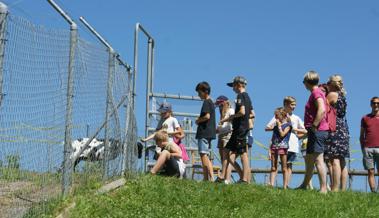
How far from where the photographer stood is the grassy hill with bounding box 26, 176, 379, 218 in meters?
8.12

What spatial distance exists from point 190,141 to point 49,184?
8.32m

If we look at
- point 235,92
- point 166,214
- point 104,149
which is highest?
point 235,92

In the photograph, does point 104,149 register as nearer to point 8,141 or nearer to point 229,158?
point 229,158

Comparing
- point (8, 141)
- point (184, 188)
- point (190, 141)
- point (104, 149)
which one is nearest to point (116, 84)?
point (104, 149)

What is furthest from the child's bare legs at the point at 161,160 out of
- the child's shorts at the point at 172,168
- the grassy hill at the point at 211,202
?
the grassy hill at the point at 211,202

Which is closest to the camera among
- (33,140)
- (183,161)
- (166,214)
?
(33,140)

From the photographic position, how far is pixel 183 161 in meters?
11.4

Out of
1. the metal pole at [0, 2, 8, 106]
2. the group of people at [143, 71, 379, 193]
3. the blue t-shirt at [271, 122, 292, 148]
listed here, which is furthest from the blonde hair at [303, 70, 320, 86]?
the metal pole at [0, 2, 8, 106]

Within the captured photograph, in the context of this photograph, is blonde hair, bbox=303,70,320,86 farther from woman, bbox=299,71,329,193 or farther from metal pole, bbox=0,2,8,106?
metal pole, bbox=0,2,8,106

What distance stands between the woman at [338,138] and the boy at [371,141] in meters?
0.64

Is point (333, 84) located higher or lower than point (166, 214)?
higher

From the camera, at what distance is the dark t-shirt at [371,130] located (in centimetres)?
1152

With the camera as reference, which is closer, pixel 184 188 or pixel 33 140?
pixel 33 140

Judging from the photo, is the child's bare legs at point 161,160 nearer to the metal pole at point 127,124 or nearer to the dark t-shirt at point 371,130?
the metal pole at point 127,124
